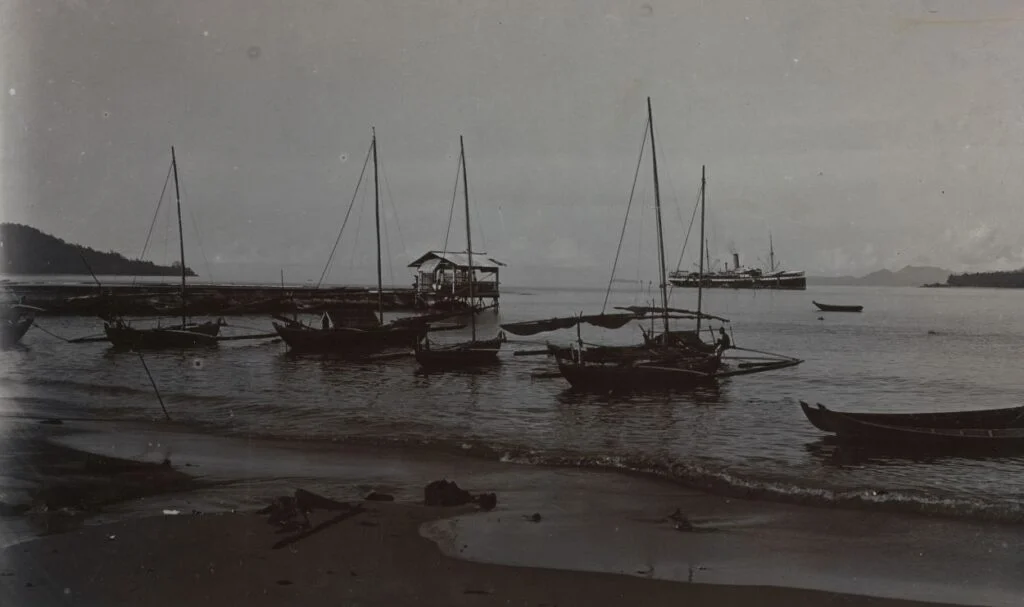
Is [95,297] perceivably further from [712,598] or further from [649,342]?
[712,598]

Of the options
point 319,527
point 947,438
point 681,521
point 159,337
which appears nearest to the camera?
point 319,527

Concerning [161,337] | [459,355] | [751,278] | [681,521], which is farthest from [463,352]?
[751,278]

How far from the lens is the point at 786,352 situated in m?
45.2

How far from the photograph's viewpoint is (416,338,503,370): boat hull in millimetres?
30656

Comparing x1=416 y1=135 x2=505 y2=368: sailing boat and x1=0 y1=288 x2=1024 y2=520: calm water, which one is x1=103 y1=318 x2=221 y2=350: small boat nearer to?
x1=0 y1=288 x2=1024 y2=520: calm water

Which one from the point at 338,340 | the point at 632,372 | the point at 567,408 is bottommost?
the point at 567,408

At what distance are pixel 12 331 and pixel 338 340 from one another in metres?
16.8

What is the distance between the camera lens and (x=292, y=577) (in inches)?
274

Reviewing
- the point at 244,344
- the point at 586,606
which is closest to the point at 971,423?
the point at 586,606

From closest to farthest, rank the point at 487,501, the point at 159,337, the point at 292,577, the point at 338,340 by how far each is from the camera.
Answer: the point at 292,577 < the point at 487,501 < the point at 338,340 < the point at 159,337

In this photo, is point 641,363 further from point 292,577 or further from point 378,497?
point 292,577

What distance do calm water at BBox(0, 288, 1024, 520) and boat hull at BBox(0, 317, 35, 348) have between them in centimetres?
159

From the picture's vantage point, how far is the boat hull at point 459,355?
30.7 meters

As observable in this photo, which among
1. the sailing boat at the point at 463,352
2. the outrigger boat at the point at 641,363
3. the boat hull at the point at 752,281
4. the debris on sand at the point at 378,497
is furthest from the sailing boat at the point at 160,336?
the boat hull at the point at 752,281
